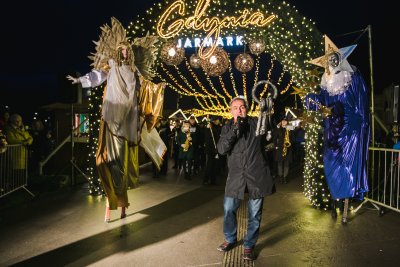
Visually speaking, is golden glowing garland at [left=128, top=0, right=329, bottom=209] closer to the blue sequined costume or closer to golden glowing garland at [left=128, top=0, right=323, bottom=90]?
golden glowing garland at [left=128, top=0, right=323, bottom=90]

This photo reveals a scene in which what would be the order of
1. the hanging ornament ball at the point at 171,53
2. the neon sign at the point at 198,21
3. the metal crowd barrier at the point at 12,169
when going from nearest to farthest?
the neon sign at the point at 198,21 → the metal crowd barrier at the point at 12,169 → the hanging ornament ball at the point at 171,53

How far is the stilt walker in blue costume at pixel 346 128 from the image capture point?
6.58 m

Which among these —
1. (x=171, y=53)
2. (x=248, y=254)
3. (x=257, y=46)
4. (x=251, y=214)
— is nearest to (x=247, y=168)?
(x=251, y=214)

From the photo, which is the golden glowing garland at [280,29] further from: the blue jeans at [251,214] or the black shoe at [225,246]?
the black shoe at [225,246]

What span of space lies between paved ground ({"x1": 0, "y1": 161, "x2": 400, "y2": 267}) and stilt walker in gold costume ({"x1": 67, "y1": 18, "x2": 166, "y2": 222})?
77cm

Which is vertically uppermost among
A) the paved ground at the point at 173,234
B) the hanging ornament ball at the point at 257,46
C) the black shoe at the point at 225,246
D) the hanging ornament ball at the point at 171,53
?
the hanging ornament ball at the point at 257,46

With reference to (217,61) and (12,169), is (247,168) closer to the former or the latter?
(12,169)

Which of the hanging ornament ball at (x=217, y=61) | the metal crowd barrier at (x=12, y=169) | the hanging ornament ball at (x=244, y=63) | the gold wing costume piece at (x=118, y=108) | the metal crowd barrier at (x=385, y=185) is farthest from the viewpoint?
the hanging ornament ball at (x=244, y=63)

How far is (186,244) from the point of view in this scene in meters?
5.46

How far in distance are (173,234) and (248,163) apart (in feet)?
6.19

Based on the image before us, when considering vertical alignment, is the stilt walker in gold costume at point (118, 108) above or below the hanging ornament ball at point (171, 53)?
below

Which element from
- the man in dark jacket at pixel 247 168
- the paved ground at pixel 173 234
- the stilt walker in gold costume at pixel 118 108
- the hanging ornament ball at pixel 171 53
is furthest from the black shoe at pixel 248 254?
the hanging ornament ball at pixel 171 53

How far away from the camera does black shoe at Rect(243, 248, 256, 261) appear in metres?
4.80

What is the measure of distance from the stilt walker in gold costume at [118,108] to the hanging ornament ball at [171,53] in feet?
8.77
